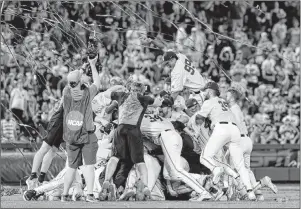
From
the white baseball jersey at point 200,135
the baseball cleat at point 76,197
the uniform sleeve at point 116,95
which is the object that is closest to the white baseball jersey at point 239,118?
the white baseball jersey at point 200,135

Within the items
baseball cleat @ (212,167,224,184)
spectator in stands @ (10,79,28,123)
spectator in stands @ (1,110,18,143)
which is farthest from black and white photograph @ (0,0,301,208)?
spectator in stands @ (10,79,28,123)

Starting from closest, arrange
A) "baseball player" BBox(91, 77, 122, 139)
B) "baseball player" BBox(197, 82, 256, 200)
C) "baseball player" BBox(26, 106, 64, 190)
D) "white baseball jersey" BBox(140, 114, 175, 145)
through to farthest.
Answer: "baseball player" BBox(26, 106, 64, 190)
"baseball player" BBox(197, 82, 256, 200)
"white baseball jersey" BBox(140, 114, 175, 145)
"baseball player" BBox(91, 77, 122, 139)

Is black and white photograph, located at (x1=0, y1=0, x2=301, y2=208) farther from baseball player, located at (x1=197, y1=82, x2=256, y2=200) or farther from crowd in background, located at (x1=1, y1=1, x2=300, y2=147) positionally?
crowd in background, located at (x1=1, y1=1, x2=300, y2=147)

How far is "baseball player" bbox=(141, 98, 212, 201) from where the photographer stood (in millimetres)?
15730

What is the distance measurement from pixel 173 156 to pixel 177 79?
1511mm

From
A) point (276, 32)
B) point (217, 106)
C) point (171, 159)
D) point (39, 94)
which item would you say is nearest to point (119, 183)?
point (171, 159)

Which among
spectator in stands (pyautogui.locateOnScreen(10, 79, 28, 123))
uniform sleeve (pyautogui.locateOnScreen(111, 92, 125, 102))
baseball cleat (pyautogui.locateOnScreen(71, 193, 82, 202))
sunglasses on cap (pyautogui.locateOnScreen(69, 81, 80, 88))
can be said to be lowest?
spectator in stands (pyautogui.locateOnScreen(10, 79, 28, 123))

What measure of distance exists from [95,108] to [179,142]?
158 cm

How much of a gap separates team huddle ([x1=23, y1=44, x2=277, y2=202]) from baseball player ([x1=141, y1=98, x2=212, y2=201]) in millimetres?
16

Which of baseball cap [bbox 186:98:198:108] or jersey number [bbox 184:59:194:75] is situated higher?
jersey number [bbox 184:59:194:75]

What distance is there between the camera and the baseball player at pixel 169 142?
15.7 meters

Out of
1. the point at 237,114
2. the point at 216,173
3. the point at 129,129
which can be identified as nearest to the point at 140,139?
the point at 129,129

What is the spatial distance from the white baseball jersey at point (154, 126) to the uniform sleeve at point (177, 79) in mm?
632

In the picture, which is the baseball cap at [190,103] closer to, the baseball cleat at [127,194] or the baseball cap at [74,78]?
the baseball cleat at [127,194]
